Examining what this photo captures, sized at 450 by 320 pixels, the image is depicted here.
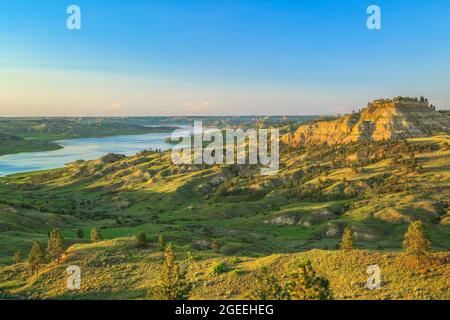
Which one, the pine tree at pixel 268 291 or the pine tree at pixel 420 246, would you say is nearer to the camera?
the pine tree at pixel 268 291

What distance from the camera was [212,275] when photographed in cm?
3712

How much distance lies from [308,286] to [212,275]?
13213 millimetres

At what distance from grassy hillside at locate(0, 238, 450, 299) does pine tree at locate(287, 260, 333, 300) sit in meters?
5.40

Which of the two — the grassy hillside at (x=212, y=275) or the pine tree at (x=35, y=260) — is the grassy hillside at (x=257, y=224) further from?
the pine tree at (x=35, y=260)

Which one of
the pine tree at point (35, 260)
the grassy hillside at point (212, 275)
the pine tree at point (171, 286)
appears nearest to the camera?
the pine tree at point (171, 286)

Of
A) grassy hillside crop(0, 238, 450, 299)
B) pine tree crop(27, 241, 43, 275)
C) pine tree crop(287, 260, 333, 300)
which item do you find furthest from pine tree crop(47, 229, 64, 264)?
pine tree crop(287, 260, 333, 300)

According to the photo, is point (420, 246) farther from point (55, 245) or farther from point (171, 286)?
point (55, 245)

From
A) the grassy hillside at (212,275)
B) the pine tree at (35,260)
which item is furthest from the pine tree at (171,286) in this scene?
the pine tree at (35,260)

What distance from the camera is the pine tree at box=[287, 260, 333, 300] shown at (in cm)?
2533

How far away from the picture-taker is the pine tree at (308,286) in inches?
997

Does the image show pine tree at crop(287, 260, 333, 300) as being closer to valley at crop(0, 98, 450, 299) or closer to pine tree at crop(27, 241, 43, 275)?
valley at crop(0, 98, 450, 299)

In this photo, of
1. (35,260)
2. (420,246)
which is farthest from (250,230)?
(420,246)

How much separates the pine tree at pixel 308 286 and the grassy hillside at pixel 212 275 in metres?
5.40
